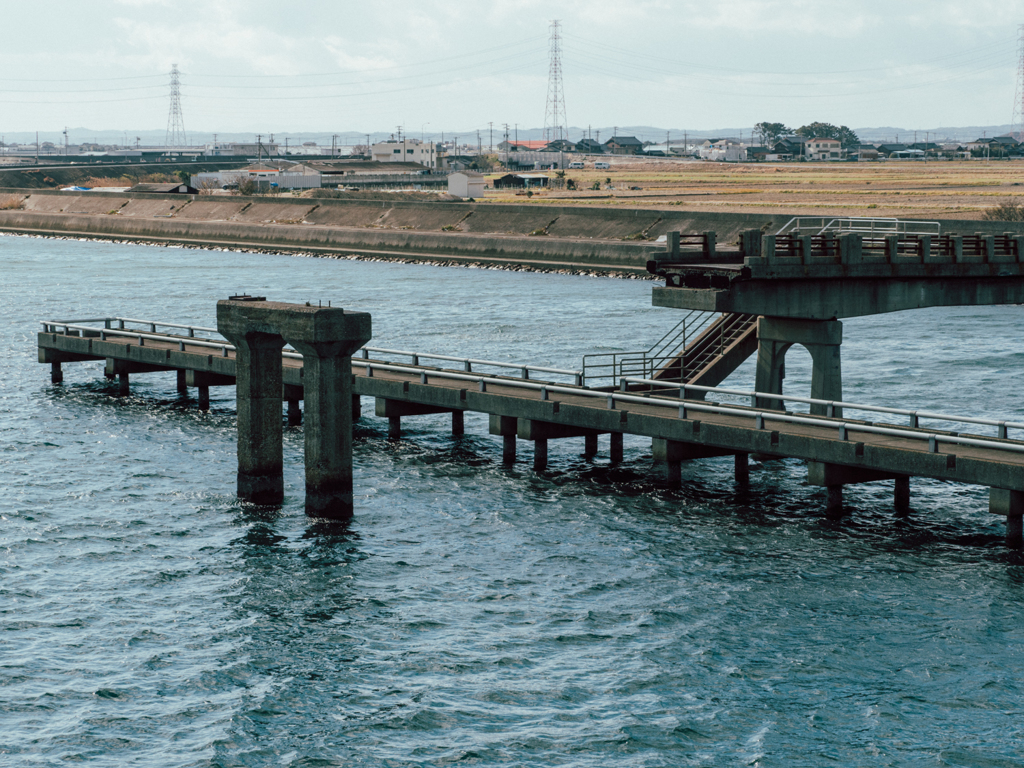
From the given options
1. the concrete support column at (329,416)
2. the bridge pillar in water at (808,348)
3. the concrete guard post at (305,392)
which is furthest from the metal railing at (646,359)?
the concrete guard post at (305,392)

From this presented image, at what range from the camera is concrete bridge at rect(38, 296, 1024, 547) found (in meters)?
34.1

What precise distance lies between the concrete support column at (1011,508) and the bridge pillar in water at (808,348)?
8.83 metres

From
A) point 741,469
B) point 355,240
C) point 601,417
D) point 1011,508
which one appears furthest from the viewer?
point 355,240

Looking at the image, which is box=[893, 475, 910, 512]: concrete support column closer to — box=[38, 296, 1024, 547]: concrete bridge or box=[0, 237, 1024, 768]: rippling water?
box=[38, 296, 1024, 547]: concrete bridge

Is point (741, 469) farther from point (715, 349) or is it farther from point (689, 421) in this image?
point (715, 349)

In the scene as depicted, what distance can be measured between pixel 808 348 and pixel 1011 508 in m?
10.6

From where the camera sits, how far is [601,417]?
39.8 meters

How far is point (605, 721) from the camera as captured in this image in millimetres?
24781

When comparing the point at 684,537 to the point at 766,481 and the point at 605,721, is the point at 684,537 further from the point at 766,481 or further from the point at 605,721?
the point at 605,721

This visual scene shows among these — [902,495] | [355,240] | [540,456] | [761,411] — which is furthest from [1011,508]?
[355,240]

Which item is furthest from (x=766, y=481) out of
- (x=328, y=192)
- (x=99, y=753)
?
(x=328, y=192)

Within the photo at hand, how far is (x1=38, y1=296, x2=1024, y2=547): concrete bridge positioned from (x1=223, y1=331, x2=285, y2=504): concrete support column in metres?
0.04

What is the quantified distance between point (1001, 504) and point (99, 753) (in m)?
21.4

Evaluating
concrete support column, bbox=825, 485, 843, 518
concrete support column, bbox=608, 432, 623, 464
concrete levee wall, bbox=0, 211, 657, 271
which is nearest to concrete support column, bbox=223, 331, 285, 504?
concrete support column, bbox=608, 432, 623, 464
